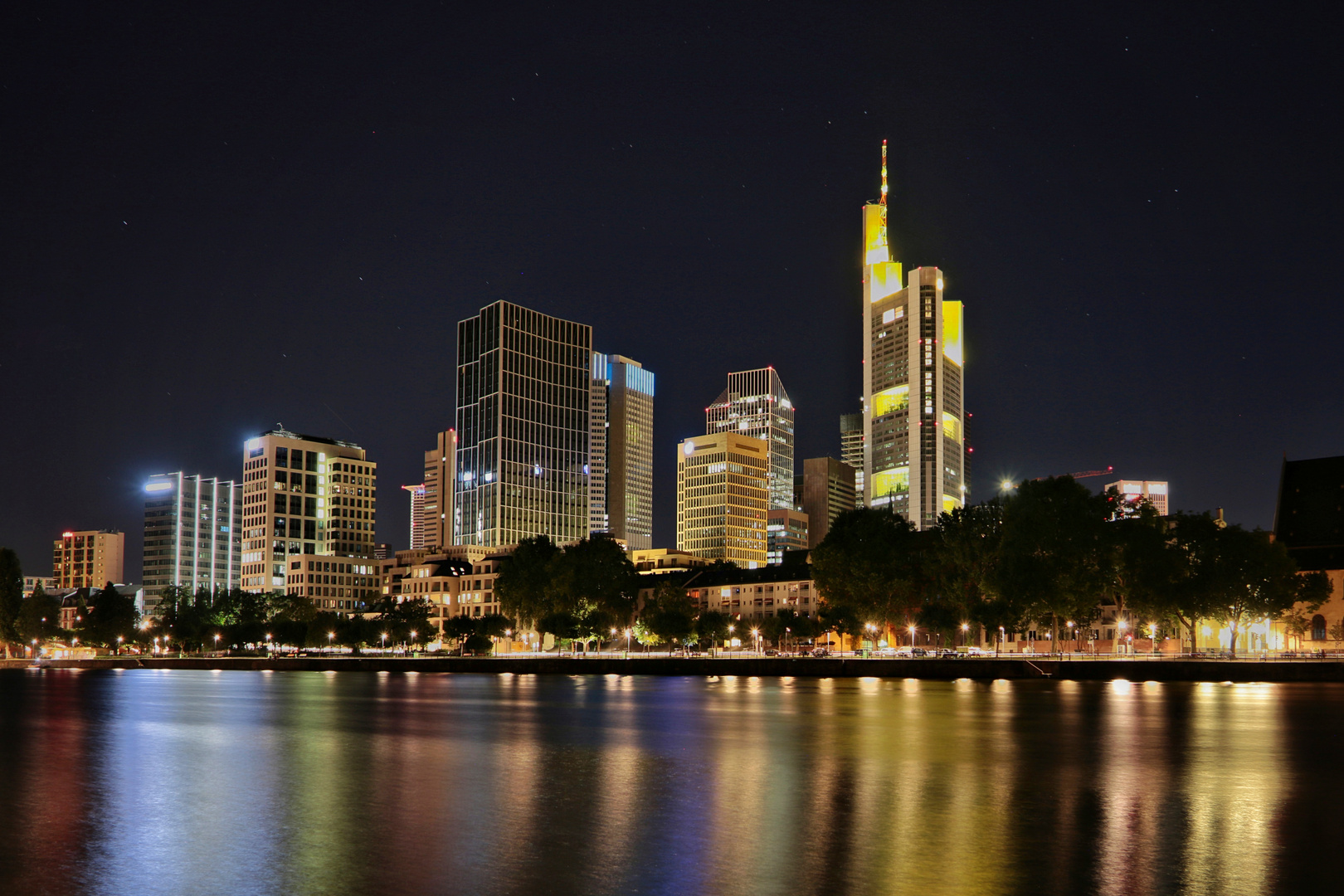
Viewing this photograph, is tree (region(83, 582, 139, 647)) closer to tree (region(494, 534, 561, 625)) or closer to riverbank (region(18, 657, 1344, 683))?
riverbank (region(18, 657, 1344, 683))

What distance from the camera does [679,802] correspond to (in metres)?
29.0

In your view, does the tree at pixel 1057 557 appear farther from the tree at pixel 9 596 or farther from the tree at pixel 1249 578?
the tree at pixel 9 596

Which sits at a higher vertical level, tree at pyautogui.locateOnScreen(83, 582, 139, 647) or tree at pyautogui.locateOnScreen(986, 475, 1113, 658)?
tree at pyautogui.locateOnScreen(986, 475, 1113, 658)

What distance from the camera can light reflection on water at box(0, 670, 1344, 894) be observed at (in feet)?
67.0

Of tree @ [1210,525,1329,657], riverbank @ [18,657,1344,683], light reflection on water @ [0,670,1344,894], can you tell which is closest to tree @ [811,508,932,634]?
riverbank @ [18,657,1344,683]

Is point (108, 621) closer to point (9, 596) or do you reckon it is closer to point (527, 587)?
point (9, 596)

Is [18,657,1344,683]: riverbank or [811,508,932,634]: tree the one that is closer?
[18,657,1344,683]: riverbank

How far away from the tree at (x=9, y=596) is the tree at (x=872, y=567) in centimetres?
11999

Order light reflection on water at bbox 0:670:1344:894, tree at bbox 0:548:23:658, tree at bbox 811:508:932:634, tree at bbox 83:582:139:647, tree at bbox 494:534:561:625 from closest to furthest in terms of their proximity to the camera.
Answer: light reflection on water at bbox 0:670:1344:894, tree at bbox 811:508:932:634, tree at bbox 494:534:561:625, tree at bbox 0:548:23:658, tree at bbox 83:582:139:647

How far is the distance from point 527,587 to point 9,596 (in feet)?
258

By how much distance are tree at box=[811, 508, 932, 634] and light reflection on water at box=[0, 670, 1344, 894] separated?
68720 millimetres

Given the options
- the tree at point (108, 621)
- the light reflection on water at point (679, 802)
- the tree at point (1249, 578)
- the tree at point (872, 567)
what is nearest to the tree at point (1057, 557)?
the tree at point (1249, 578)

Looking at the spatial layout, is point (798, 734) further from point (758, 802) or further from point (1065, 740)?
point (758, 802)

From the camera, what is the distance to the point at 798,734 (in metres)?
48.0
